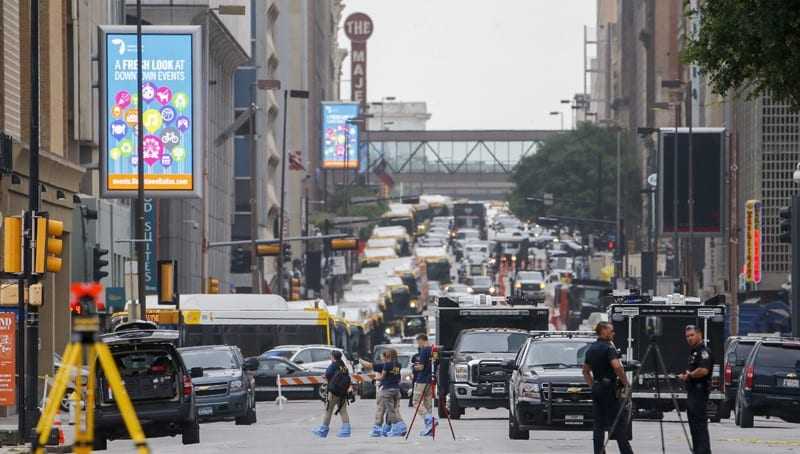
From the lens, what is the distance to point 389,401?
31688 millimetres

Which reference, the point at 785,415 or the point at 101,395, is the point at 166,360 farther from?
the point at 785,415

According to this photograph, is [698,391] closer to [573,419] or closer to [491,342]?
[573,419]

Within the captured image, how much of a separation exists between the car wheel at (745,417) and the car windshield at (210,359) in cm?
942

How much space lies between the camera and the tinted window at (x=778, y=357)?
34.7m

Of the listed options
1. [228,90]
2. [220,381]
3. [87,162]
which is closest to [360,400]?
[87,162]

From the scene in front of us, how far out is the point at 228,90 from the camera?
4151 inches

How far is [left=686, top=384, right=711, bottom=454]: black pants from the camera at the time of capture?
23.0 metres

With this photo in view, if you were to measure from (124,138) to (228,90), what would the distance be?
138ft

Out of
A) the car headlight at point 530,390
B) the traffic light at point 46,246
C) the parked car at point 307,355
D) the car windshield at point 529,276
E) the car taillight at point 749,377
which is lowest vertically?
the parked car at point 307,355

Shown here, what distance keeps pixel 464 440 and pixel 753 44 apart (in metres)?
7.68

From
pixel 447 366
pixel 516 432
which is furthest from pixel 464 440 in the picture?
pixel 447 366

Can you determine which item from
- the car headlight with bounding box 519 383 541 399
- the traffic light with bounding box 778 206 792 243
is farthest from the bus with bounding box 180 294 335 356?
the car headlight with bounding box 519 383 541 399

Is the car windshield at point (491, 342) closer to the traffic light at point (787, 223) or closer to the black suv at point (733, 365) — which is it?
the black suv at point (733, 365)

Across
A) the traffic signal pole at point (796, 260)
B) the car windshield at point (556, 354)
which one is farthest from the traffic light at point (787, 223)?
the car windshield at point (556, 354)
